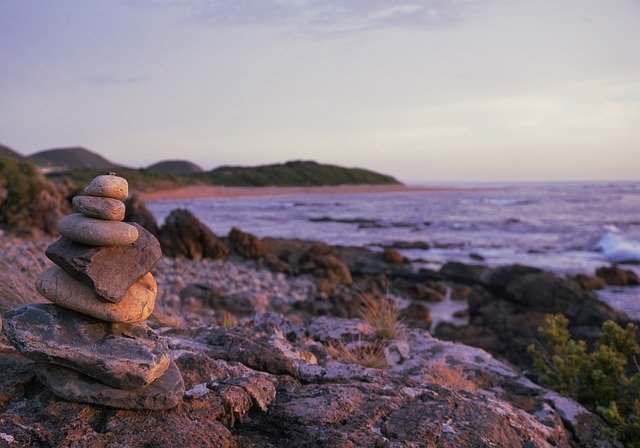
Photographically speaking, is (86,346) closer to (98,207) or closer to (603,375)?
(98,207)

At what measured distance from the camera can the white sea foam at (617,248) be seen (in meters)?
24.5

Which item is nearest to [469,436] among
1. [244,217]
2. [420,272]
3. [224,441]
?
[224,441]

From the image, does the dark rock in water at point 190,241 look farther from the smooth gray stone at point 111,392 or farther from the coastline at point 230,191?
the coastline at point 230,191

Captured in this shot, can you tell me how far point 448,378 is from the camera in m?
5.29

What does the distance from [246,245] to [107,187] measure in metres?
16.5

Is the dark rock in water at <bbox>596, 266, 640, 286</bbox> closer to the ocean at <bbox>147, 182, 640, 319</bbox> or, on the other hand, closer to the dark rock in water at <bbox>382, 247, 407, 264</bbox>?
the ocean at <bbox>147, 182, 640, 319</bbox>

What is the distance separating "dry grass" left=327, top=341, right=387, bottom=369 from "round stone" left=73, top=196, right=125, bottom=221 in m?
2.56

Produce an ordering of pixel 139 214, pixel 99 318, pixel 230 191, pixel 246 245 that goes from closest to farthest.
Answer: pixel 99 318 → pixel 246 245 → pixel 139 214 → pixel 230 191

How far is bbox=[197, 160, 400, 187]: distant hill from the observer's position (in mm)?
98438

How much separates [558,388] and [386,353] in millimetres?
1660

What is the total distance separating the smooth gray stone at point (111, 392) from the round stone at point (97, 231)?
2.52 ft

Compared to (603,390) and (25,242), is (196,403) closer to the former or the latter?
(603,390)

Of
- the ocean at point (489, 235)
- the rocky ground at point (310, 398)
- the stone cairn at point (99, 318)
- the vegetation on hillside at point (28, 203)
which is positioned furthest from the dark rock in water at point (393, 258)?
the stone cairn at point (99, 318)

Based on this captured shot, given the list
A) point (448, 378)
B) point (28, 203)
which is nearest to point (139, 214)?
point (28, 203)
